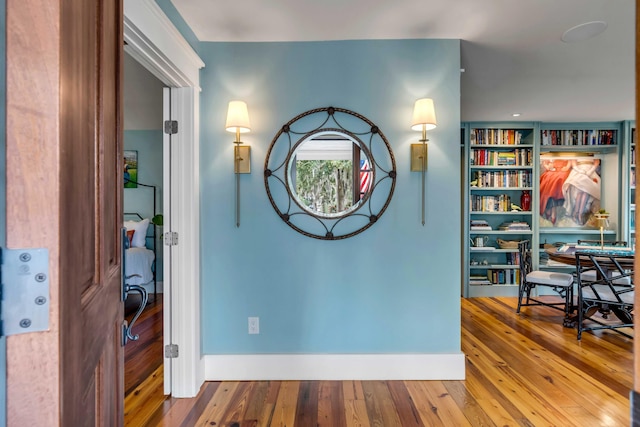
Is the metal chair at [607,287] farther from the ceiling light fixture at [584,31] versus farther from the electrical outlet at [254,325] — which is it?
the electrical outlet at [254,325]

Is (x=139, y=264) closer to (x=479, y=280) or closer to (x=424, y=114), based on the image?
(x=424, y=114)

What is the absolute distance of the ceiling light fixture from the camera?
84.3 inches

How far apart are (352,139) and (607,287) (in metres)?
2.92

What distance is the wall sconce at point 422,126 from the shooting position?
7.11 feet

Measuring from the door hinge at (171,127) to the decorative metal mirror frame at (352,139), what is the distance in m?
0.62

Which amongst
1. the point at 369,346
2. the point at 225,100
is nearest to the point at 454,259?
the point at 369,346

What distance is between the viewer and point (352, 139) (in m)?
2.32

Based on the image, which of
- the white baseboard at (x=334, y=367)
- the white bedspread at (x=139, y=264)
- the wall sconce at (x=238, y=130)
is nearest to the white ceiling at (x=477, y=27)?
the wall sconce at (x=238, y=130)

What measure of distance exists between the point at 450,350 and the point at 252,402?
1.39m

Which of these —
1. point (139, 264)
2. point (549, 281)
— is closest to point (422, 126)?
point (549, 281)

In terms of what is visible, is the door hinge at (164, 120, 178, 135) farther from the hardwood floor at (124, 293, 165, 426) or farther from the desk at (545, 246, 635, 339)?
the desk at (545, 246, 635, 339)

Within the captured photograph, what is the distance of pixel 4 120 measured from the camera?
0.42m

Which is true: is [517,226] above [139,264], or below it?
above

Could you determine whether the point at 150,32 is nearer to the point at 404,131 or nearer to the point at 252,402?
the point at 404,131
